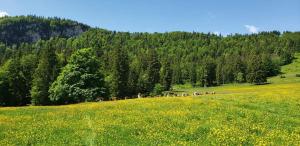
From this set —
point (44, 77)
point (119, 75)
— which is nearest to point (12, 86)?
point (44, 77)

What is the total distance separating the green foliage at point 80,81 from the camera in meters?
85.7

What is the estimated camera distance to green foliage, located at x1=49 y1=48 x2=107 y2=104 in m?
85.7

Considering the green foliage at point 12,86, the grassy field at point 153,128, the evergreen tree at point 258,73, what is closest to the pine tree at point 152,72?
the green foliage at point 12,86

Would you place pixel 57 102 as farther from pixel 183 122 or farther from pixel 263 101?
pixel 183 122

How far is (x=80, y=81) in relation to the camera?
8650 centimetres

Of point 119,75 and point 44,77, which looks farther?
point 119,75

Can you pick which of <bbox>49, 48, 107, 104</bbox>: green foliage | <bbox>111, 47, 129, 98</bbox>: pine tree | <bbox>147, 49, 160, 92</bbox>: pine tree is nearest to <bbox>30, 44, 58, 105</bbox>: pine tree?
<bbox>49, 48, 107, 104</bbox>: green foliage

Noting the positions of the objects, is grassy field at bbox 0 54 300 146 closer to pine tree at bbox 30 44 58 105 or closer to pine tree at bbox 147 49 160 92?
pine tree at bbox 30 44 58 105

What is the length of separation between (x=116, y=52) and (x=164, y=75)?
38788 millimetres

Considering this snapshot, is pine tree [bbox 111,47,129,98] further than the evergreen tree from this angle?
No

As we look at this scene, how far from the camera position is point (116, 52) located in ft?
397

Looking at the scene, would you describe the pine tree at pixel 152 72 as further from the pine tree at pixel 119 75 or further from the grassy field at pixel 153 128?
the grassy field at pixel 153 128

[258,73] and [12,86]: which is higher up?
[258,73]

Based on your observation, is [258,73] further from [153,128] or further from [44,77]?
[153,128]
